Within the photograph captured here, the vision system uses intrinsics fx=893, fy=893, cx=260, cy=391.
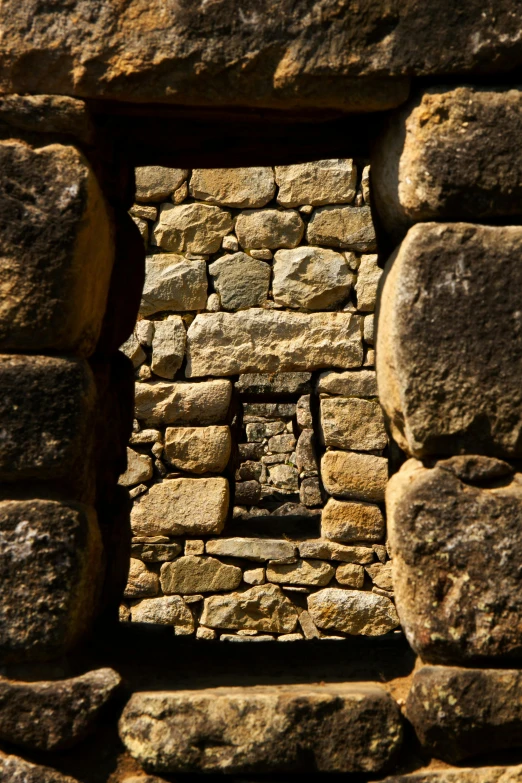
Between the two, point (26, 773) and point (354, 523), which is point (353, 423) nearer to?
point (354, 523)

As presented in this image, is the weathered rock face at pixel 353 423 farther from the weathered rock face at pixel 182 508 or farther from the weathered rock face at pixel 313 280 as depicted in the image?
the weathered rock face at pixel 182 508

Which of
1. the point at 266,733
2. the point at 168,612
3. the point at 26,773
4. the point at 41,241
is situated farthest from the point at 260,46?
the point at 168,612

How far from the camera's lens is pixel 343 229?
6.07 meters

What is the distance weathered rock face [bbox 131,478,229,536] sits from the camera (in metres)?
5.92

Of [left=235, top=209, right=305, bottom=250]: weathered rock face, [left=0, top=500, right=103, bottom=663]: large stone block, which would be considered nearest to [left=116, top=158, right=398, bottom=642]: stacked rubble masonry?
[left=235, top=209, right=305, bottom=250]: weathered rock face

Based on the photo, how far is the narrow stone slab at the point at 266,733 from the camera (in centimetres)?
206

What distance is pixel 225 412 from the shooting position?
596cm

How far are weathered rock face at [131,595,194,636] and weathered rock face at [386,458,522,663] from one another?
4.07 meters

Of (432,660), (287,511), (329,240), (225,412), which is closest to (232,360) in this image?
(225,412)

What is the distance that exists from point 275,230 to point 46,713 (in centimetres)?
449

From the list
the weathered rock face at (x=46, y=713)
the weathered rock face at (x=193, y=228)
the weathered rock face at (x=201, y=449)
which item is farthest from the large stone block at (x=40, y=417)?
the weathered rock face at (x=193, y=228)

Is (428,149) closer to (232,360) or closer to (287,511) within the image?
(232,360)

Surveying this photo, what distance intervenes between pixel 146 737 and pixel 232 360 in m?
4.01

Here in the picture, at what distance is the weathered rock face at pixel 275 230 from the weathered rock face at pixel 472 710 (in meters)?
4.40
